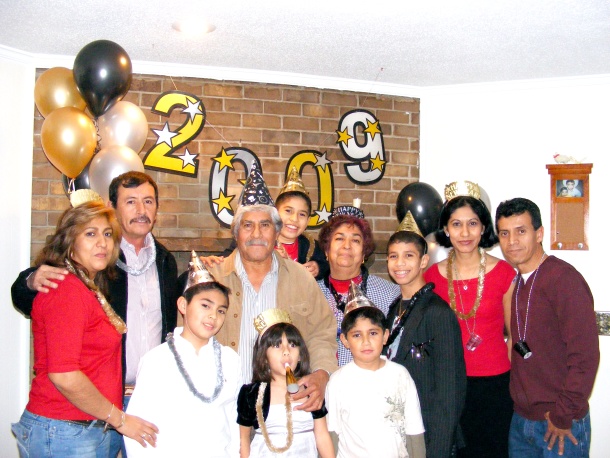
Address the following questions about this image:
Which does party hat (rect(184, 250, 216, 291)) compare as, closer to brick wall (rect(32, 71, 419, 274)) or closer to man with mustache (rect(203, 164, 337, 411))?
man with mustache (rect(203, 164, 337, 411))

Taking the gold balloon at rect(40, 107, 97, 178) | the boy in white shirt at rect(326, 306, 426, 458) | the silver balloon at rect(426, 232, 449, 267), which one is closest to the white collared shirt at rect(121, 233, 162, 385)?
the boy in white shirt at rect(326, 306, 426, 458)

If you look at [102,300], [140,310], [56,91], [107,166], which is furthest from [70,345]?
[56,91]

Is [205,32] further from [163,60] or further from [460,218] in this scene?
[460,218]

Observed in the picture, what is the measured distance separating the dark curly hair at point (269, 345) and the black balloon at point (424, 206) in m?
1.70

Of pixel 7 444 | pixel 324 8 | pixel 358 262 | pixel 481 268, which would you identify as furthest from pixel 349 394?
pixel 7 444

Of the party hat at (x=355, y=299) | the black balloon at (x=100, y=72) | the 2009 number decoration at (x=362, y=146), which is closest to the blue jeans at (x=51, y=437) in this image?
the party hat at (x=355, y=299)

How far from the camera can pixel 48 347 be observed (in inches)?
82.6

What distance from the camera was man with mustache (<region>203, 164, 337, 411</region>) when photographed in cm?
260

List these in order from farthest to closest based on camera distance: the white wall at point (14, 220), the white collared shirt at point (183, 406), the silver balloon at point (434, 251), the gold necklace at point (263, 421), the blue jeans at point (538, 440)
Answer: the silver balloon at point (434, 251)
the white wall at point (14, 220)
the blue jeans at point (538, 440)
the gold necklace at point (263, 421)
the white collared shirt at point (183, 406)

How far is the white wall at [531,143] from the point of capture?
4.51m

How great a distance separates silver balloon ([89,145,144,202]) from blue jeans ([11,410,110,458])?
143cm

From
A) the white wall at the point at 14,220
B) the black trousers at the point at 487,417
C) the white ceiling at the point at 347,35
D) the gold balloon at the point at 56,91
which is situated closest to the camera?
the black trousers at the point at 487,417

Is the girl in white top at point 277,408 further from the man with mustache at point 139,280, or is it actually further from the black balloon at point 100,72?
the black balloon at point 100,72

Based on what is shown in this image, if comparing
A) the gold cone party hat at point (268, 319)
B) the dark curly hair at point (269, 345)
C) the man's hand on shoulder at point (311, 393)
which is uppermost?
the gold cone party hat at point (268, 319)
